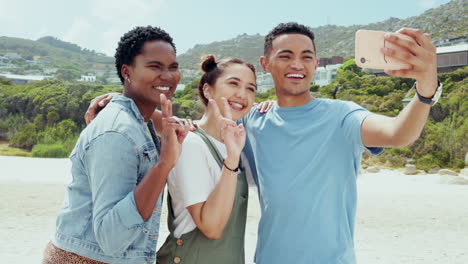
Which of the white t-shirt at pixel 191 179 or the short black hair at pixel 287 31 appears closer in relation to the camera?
the white t-shirt at pixel 191 179

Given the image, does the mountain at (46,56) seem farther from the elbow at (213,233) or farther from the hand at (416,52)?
the hand at (416,52)

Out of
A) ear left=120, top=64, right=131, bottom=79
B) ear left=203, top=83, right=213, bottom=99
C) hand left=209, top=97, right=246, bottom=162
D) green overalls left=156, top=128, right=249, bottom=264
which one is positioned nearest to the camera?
hand left=209, top=97, right=246, bottom=162

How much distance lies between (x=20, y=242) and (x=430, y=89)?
8668mm

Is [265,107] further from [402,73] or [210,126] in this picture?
[402,73]

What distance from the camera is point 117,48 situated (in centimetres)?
255

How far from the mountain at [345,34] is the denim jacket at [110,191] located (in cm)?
7996

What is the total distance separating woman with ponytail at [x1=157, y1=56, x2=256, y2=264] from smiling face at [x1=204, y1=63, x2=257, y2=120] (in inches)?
10.0

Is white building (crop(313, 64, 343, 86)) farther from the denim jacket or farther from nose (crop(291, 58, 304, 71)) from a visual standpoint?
the denim jacket

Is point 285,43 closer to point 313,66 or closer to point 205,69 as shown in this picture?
point 313,66

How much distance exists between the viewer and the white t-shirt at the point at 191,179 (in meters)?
2.38

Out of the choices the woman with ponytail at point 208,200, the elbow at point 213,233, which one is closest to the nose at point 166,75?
the woman with ponytail at point 208,200

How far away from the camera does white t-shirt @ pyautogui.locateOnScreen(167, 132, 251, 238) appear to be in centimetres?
238

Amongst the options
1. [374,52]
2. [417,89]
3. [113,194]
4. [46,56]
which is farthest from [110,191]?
[46,56]

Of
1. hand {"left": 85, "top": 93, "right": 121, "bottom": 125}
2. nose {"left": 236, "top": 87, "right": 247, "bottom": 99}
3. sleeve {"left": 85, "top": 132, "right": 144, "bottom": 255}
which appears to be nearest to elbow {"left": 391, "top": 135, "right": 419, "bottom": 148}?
nose {"left": 236, "top": 87, "right": 247, "bottom": 99}
